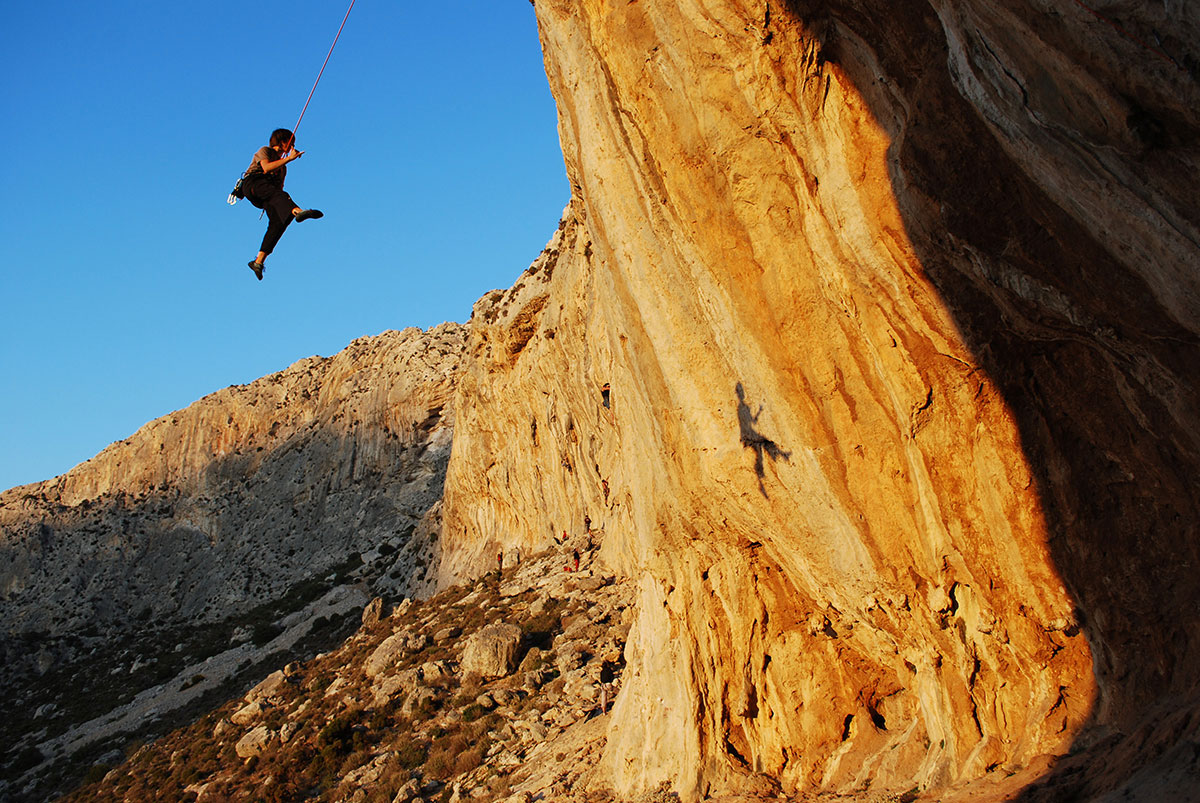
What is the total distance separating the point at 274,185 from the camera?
11766 mm

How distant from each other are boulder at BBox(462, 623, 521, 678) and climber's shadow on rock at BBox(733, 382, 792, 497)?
13026 mm

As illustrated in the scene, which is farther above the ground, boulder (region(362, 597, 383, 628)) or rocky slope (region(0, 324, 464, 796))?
rocky slope (region(0, 324, 464, 796))

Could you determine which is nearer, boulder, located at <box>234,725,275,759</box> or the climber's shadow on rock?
the climber's shadow on rock

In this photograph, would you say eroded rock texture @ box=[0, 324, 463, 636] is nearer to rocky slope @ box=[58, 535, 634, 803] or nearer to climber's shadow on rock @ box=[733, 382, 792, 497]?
rocky slope @ box=[58, 535, 634, 803]

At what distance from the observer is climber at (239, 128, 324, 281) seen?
11367 mm

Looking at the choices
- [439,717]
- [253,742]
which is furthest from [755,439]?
[253,742]

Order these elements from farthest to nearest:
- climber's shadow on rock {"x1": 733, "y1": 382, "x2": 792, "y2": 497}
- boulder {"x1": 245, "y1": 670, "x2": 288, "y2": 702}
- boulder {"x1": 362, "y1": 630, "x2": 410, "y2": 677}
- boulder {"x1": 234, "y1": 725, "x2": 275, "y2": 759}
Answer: boulder {"x1": 245, "y1": 670, "x2": 288, "y2": 702}, boulder {"x1": 362, "y1": 630, "x2": 410, "y2": 677}, boulder {"x1": 234, "y1": 725, "x2": 275, "y2": 759}, climber's shadow on rock {"x1": 733, "y1": 382, "x2": 792, "y2": 497}

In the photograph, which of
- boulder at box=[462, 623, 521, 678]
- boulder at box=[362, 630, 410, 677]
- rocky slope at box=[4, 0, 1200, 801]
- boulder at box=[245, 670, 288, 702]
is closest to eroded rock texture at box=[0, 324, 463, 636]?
boulder at box=[245, 670, 288, 702]

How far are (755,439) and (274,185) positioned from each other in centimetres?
741

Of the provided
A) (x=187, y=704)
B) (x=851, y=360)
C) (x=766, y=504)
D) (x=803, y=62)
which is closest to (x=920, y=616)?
(x=766, y=504)

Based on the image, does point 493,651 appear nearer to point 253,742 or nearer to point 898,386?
point 253,742

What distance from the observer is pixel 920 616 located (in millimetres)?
9078

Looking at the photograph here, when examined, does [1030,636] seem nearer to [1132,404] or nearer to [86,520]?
[1132,404]

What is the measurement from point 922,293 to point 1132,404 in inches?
77.1
